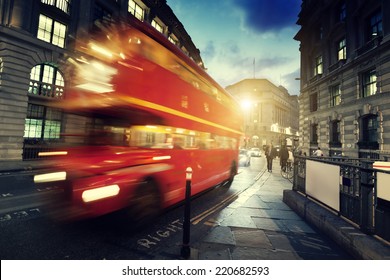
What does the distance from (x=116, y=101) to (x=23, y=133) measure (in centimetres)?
1542

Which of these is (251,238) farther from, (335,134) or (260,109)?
(260,109)

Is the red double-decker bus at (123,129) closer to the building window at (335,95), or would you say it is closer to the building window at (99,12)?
the building window at (335,95)

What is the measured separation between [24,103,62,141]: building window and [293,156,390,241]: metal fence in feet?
55.5

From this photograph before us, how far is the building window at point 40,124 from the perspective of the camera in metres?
16.2

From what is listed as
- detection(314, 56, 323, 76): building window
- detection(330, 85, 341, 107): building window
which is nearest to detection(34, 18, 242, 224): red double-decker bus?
detection(330, 85, 341, 107): building window

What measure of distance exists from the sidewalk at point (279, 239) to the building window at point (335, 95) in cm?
1602

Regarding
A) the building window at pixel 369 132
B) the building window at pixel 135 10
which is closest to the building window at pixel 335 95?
the building window at pixel 369 132

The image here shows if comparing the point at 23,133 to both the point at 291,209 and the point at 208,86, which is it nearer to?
the point at 208,86

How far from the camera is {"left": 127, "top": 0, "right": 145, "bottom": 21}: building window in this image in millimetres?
22834

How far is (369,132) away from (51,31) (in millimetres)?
24588

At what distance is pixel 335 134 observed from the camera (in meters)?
18.9

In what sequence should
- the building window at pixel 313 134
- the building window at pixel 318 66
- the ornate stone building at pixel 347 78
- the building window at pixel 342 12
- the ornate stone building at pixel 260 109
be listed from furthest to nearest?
1. the ornate stone building at pixel 260 109
2. the building window at pixel 313 134
3. the building window at pixel 318 66
4. the building window at pixel 342 12
5. the ornate stone building at pixel 347 78

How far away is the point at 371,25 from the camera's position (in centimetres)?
1512

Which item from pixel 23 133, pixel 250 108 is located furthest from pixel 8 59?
pixel 250 108
